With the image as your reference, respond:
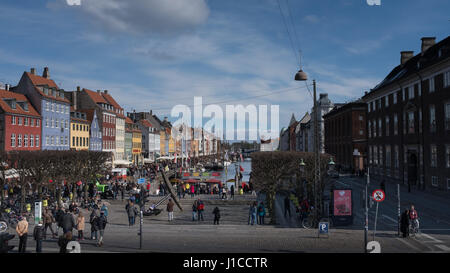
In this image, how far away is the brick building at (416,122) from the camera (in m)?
36.6

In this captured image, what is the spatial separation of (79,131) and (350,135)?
54.8 metres

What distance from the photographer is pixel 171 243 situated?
54.3ft

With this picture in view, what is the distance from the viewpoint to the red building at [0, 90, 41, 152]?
50.8 metres

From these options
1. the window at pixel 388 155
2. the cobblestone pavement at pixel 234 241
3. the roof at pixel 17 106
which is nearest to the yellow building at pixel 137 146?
the roof at pixel 17 106

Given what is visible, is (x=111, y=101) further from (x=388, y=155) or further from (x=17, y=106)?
(x=388, y=155)

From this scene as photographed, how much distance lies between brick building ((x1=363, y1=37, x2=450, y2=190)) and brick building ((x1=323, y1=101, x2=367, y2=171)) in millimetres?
10056

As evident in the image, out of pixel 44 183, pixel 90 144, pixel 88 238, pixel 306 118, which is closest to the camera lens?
pixel 88 238

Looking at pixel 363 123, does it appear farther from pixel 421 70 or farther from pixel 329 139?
pixel 421 70

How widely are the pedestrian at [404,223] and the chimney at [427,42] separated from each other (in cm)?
3648

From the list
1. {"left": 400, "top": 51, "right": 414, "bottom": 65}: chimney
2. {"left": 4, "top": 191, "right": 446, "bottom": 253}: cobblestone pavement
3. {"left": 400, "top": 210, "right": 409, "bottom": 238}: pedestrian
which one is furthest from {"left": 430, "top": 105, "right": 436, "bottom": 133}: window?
{"left": 400, "top": 210, "right": 409, "bottom": 238}: pedestrian

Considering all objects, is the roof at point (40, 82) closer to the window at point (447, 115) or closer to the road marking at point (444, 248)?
the window at point (447, 115)

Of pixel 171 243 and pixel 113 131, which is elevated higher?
pixel 113 131
